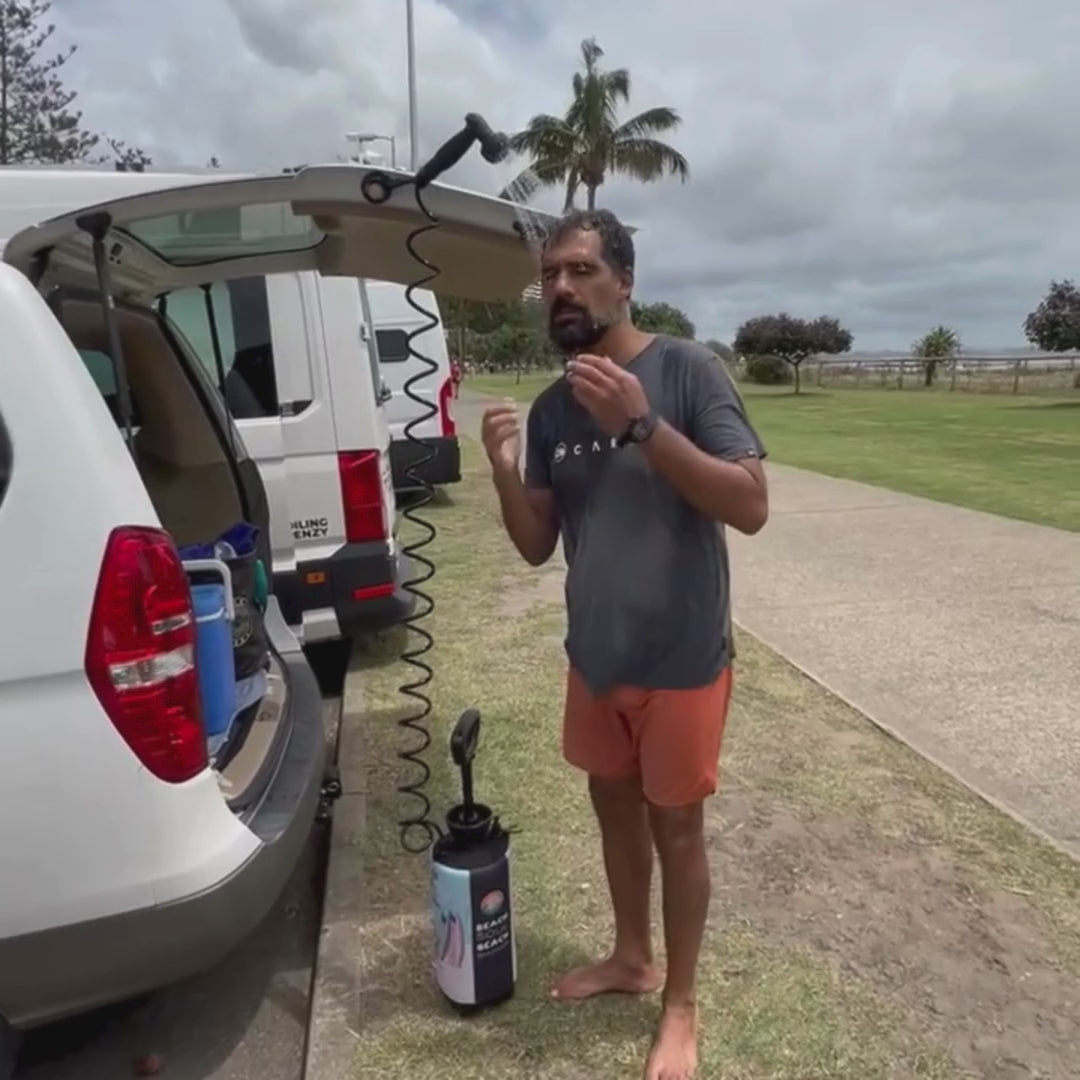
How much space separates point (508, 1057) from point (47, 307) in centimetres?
194

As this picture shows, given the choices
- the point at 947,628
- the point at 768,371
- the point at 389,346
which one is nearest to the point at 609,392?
the point at 947,628

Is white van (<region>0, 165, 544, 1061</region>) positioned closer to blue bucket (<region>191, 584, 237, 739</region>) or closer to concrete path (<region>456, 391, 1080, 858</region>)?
blue bucket (<region>191, 584, 237, 739</region>)

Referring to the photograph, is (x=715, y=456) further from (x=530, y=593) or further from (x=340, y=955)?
(x=530, y=593)

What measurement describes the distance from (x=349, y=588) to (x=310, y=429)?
0.72 m

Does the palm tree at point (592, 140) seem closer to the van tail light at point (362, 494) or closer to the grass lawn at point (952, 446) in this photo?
the grass lawn at point (952, 446)

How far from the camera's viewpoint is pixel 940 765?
4105 mm

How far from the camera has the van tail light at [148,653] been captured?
1.99 m

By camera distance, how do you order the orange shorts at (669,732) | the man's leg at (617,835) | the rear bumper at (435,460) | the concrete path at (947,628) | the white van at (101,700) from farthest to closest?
1. the rear bumper at (435,460)
2. the concrete path at (947,628)
3. the man's leg at (617,835)
4. the orange shorts at (669,732)
5. the white van at (101,700)

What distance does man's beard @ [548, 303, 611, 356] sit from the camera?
7.45 feet

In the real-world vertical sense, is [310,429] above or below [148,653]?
above

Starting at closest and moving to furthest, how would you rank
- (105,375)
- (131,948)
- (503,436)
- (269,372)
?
(131,948), (503,436), (105,375), (269,372)

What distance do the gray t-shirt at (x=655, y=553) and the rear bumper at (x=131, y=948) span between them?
2.81 feet

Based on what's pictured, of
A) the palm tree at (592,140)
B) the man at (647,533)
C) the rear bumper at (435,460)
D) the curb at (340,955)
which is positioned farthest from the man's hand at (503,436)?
the palm tree at (592,140)

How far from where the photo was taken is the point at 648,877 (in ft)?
8.77
